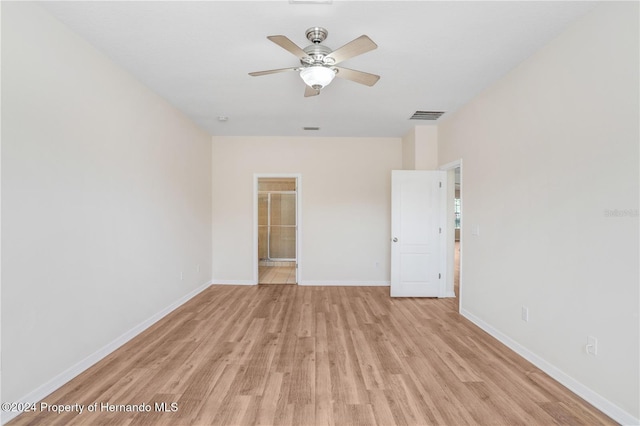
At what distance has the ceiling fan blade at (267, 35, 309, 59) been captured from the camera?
1668mm

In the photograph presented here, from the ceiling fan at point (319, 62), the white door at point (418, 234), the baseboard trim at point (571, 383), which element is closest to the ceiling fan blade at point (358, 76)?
the ceiling fan at point (319, 62)

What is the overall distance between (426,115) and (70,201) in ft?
13.3

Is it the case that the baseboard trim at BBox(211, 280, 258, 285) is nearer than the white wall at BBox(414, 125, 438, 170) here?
No

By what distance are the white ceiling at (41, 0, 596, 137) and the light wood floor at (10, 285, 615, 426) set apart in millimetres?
2670

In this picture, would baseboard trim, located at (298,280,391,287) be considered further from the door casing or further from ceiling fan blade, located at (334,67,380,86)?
ceiling fan blade, located at (334,67,380,86)

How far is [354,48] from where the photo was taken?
1.81 m

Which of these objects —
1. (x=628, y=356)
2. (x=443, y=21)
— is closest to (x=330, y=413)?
(x=628, y=356)

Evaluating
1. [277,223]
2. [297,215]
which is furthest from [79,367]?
[277,223]

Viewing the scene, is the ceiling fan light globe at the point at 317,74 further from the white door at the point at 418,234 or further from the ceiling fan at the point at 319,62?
the white door at the point at 418,234

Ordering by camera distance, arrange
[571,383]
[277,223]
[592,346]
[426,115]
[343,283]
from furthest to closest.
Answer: [277,223], [343,283], [426,115], [571,383], [592,346]

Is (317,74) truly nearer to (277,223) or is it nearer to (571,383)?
(571,383)

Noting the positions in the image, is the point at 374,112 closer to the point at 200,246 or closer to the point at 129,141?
the point at 129,141

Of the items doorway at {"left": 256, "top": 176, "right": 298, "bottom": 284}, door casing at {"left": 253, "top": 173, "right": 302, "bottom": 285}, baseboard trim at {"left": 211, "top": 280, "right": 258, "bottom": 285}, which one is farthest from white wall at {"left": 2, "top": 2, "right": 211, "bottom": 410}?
doorway at {"left": 256, "top": 176, "right": 298, "bottom": 284}

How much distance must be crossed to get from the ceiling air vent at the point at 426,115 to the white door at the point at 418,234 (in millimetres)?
776
